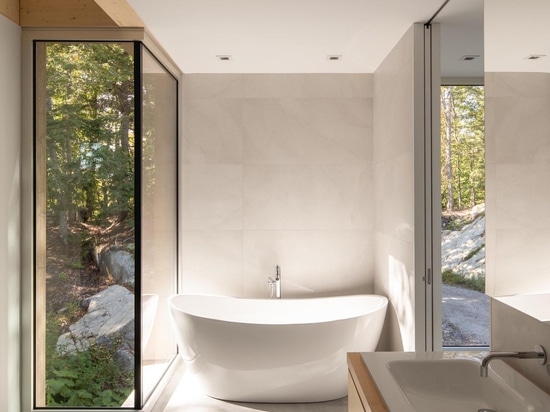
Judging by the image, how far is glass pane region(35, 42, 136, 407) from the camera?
3.25 m

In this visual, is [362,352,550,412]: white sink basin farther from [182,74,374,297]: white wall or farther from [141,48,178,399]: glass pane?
[182,74,374,297]: white wall

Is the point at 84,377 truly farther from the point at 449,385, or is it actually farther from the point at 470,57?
the point at 470,57

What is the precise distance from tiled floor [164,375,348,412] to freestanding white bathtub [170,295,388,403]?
4cm

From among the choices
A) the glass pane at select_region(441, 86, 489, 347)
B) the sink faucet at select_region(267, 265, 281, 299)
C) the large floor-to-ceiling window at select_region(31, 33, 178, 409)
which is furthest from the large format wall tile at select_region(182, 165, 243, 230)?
the glass pane at select_region(441, 86, 489, 347)

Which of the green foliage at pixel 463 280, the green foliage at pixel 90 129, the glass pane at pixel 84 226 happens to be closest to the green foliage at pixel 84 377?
the glass pane at pixel 84 226

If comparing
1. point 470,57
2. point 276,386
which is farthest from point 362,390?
point 470,57

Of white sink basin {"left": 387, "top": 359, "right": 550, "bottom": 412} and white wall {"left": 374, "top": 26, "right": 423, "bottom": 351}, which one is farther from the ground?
white wall {"left": 374, "top": 26, "right": 423, "bottom": 351}

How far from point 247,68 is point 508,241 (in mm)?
2930

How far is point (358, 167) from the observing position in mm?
4234

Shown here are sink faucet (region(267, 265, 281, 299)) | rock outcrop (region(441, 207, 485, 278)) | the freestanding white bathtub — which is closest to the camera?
rock outcrop (region(441, 207, 485, 278))

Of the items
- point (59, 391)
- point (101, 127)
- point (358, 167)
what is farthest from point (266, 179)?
point (59, 391)

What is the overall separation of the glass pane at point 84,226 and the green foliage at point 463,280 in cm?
196

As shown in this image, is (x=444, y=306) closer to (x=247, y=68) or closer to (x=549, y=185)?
(x=549, y=185)

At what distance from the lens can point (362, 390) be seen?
147 centimetres
